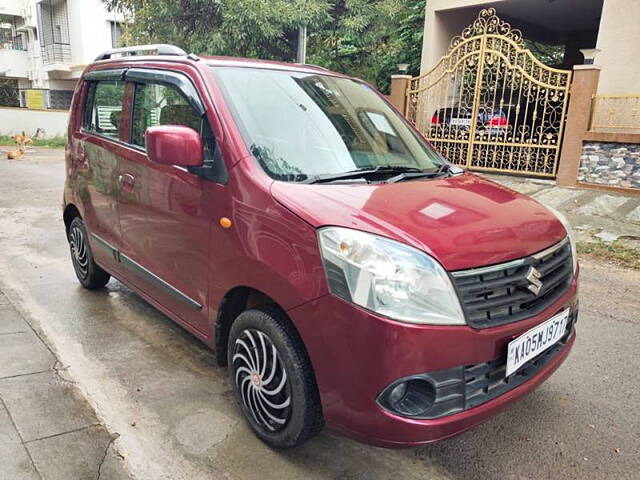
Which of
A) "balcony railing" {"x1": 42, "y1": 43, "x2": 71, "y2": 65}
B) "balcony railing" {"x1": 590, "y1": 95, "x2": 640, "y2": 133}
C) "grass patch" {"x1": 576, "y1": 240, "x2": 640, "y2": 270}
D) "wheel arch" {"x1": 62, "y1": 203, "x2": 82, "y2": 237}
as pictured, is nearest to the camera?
Result: "wheel arch" {"x1": 62, "y1": 203, "x2": 82, "y2": 237}

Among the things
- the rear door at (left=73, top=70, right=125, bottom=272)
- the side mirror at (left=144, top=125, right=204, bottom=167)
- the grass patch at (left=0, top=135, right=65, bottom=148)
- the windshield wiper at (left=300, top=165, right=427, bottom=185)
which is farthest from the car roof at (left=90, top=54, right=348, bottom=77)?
the grass patch at (left=0, top=135, right=65, bottom=148)

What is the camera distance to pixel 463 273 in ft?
6.13

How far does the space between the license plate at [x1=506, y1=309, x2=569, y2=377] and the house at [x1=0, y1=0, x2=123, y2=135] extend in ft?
76.9

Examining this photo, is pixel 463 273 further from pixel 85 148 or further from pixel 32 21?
pixel 32 21

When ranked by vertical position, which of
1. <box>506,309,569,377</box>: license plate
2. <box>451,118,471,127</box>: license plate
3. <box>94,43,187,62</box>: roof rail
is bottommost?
<box>506,309,569,377</box>: license plate

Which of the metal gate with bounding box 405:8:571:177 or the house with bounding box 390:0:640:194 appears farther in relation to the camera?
the metal gate with bounding box 405:8:571:177

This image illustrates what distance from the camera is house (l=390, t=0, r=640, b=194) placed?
827 centimetres

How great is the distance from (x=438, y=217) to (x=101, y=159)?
255cm

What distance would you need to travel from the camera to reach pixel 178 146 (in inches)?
94.6

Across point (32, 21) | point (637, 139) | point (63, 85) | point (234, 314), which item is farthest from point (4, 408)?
point (32, 21)

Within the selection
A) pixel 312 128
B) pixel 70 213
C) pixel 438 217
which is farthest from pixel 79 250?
pixel 438 217

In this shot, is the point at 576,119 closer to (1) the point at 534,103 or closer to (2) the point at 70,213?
(1) the point at 534,103

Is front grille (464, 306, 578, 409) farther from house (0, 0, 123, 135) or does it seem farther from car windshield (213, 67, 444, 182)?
house (0, 0, 123, 135)

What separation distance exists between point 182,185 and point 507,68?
819 cm
